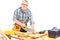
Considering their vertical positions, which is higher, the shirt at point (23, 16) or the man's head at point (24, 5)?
the man's head at point (24, 5)

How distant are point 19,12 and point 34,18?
18 cm

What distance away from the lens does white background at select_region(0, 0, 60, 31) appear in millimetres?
1641

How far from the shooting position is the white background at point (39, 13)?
5.38ft

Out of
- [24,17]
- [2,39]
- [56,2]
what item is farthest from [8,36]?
[56,2]

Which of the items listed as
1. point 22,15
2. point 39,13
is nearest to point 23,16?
point 22,15

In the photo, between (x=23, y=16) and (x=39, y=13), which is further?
(x=39, y=13)

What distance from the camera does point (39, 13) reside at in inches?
65.7

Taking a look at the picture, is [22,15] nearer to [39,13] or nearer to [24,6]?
[24,6]

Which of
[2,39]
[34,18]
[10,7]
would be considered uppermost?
[10,7]

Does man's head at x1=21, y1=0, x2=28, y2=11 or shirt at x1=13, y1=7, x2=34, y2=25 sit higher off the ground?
man's head at x1=21, y1=0, x2=28, y2=11

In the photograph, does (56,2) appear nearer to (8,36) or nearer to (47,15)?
(47,15)

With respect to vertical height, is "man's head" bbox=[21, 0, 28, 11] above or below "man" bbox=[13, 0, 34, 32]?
above

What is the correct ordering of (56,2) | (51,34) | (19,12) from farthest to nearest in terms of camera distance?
(56,2)
(19,12)
(51,34)

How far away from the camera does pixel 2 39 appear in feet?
4.52
